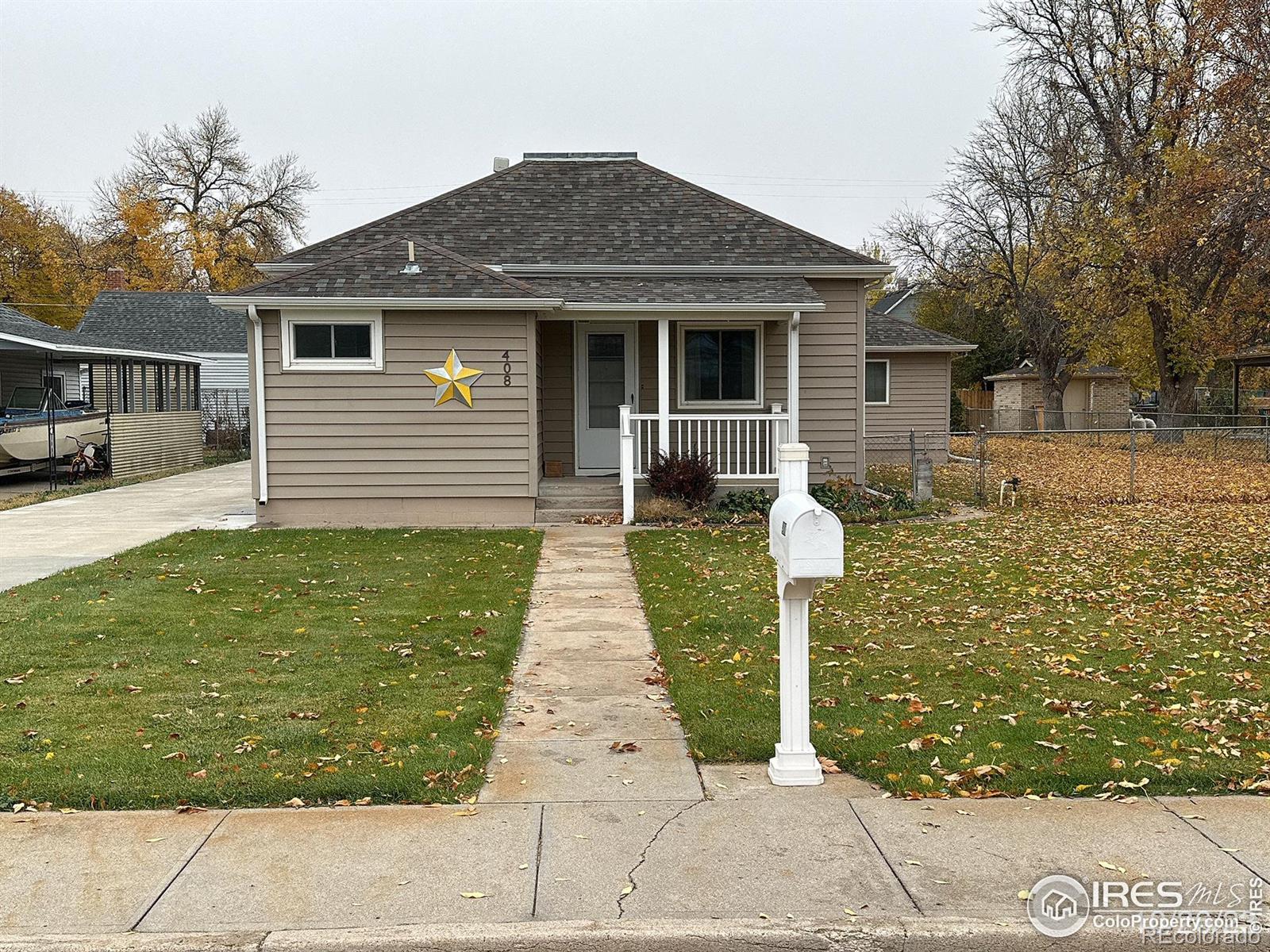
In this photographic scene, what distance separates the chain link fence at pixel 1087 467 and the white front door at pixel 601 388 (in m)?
4.67

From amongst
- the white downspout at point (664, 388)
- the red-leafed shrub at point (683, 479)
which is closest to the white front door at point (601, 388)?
the white downspout at point (664, 388)

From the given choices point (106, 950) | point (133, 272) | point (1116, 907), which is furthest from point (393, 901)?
point (133, 272)

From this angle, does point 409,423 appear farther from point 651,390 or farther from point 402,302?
point 651,390

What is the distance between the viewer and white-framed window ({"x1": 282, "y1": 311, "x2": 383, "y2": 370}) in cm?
1390

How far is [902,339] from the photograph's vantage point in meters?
28.0

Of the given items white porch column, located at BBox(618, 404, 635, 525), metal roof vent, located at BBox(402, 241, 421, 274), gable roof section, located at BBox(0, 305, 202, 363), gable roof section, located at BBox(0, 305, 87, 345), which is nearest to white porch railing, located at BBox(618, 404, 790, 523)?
white porch column, located at BBox(618, 404, 635, 525)

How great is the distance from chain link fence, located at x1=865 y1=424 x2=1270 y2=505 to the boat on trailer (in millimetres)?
16897

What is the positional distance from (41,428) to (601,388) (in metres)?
12.7

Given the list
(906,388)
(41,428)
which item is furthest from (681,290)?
(906,388)

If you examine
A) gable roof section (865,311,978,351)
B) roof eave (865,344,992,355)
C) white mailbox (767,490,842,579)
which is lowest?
white mailbox (767,490,842,579)

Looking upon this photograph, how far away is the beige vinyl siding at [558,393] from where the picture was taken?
16312 mm

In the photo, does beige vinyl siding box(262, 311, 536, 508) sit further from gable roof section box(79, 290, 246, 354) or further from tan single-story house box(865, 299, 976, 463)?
gable roof section box(79, 290, 246, 354)

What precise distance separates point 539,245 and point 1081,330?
2249cm

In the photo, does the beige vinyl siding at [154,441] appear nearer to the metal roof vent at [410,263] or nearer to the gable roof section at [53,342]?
the gable roof section at [53,342]
